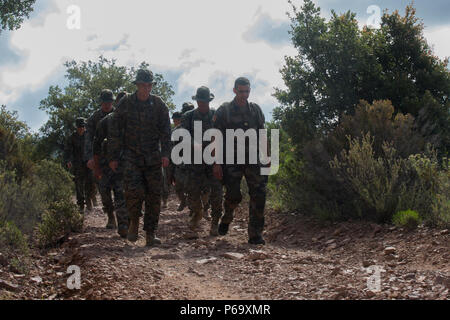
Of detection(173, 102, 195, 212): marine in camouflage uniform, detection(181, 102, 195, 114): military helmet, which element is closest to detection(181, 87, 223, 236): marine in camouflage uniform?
detection(181, 102, 195, 114): military helmet

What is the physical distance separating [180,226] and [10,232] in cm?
379

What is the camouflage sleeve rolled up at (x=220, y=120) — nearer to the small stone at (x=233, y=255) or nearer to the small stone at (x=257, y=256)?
the small stone at (x=233, y=255)

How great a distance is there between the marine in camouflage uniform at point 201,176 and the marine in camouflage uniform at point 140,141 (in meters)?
1.24

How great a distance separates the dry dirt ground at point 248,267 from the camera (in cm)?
446

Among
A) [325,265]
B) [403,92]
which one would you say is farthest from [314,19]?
[325,265]

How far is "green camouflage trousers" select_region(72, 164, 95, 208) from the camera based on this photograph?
11.1 metres

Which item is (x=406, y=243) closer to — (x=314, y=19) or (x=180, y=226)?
(x=180, y=226)

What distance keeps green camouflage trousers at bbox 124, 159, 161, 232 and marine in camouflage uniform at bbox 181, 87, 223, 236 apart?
118 centimetres

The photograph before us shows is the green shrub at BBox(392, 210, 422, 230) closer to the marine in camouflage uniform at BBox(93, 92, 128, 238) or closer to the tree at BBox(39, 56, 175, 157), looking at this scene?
the marine in camouflage uniform at BBox(93, 92, 128, 238)

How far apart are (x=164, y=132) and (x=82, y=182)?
197 inches

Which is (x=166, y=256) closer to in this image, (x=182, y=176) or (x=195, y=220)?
(x=195, y=220)

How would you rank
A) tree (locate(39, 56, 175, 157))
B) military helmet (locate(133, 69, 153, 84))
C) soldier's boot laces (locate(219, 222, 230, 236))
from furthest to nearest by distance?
tree (locate(39, 56, 175, 157)) → soldier's boot laces (locate(219, 222, 230, 236)) → military helmet (locate(133, 69, 153, 84))

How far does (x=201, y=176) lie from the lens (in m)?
8.26
